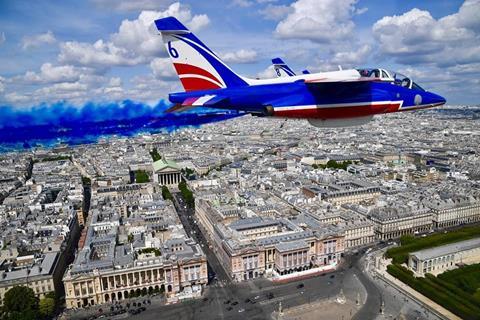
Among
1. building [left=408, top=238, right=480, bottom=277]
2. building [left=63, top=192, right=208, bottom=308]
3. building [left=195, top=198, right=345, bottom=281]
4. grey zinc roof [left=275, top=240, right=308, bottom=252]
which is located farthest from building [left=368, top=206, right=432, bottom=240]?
building [left=63, top=192, right=208, bottom=308]

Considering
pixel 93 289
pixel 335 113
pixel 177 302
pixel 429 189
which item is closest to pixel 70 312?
pixel 93 289

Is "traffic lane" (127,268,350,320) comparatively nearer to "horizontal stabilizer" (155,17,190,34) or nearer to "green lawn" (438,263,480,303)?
"green lawn" (438,263,480,303)

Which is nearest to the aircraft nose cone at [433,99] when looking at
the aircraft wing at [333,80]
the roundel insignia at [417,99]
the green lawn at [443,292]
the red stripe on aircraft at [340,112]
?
the roundel insignia at [417,99]

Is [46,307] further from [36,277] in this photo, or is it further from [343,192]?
[343,192]

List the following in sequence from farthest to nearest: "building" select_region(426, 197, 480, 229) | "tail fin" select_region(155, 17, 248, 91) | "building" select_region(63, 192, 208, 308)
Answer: "building" select_region(426, 197, 480, 229) < "building" select_region(63, 192, 208, 308) < "tail fin" select_region(155, 17, 248, 91)

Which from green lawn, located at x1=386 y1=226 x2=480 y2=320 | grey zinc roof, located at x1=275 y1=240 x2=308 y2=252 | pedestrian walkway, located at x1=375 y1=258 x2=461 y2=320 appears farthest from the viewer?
grey zinc roof, located at x1=275 y1=240 x2=308 y2=252

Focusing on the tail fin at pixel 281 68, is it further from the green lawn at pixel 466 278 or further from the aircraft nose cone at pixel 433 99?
the green lawn at pixel 466 278
